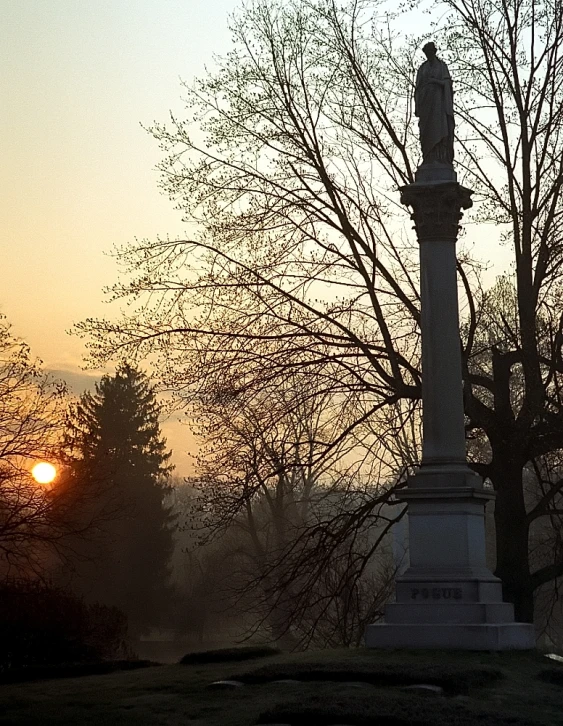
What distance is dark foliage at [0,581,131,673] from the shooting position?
17234 mm

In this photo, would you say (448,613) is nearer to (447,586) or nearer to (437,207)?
(447,586)

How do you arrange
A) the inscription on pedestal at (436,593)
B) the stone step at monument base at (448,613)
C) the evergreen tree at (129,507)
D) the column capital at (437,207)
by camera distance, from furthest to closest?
the evergreen tree at (129,507) < the column capital at (437,207) < the inscription on pedestal at (436,593) < the stone step at monument base at (448,613)

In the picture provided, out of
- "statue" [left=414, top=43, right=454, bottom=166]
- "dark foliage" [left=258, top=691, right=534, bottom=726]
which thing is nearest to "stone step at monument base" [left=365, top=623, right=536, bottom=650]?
"dark foliage" [left=258, top=691, right=534, bottom=726]

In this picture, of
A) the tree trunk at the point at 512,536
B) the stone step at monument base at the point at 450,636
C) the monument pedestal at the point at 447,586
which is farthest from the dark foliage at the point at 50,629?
the tree trunk at the point at 512,536

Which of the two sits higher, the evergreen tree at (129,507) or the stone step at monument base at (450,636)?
the evergreen tree at (129,507)

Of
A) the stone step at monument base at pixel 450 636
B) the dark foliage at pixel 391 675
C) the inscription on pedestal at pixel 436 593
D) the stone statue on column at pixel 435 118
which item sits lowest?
the dark foliage at pixel 391 675

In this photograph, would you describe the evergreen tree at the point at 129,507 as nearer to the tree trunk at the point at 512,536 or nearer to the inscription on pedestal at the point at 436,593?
the tree trunk at the point at 512,536

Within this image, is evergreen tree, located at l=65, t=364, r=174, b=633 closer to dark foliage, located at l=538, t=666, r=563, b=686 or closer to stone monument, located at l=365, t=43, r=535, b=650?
stone monument, located at l=365, t=43, r=535, b=650

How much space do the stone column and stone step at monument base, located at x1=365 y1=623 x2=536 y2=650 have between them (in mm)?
13

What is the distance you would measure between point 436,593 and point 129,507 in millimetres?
30527

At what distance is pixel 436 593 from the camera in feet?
47.6

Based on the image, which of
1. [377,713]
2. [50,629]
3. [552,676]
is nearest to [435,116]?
[552,676]

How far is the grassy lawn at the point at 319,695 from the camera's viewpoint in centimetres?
852

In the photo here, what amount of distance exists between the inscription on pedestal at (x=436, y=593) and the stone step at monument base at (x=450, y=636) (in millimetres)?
422
